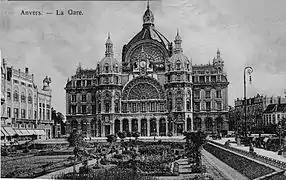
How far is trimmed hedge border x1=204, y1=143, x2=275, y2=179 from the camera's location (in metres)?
7.67

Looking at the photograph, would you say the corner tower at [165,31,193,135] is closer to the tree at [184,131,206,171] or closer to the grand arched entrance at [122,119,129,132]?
the grand arched entrance at [122,119,129,132]

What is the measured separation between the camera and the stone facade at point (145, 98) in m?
11.8

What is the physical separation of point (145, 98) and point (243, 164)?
5556mm

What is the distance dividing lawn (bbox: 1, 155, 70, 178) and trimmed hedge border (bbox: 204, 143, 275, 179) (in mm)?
3387

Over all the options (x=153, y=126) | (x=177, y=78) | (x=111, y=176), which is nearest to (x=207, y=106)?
(x=177, y=78)

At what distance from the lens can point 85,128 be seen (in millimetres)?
12188

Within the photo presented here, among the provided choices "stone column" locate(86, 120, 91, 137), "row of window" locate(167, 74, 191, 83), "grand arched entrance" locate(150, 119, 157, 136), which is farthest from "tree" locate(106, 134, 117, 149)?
"row of window" locate(167, 74, 191, 83)

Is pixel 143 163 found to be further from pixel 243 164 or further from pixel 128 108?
pixel 128 108

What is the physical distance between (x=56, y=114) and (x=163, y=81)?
2.93 metres

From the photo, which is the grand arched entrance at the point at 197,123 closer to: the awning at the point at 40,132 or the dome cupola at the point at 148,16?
the dome cupola at the point at 148,16

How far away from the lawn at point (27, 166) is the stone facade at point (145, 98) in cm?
120

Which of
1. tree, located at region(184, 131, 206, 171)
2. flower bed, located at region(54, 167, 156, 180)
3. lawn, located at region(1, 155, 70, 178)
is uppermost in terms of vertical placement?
tree, located at region(184, 131, 206, 171)

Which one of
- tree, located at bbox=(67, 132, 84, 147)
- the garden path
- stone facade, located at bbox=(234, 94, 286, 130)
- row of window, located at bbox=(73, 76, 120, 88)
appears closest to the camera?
the garden path

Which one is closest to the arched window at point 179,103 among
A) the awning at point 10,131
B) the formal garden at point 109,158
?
the formal garden at point 109,158
